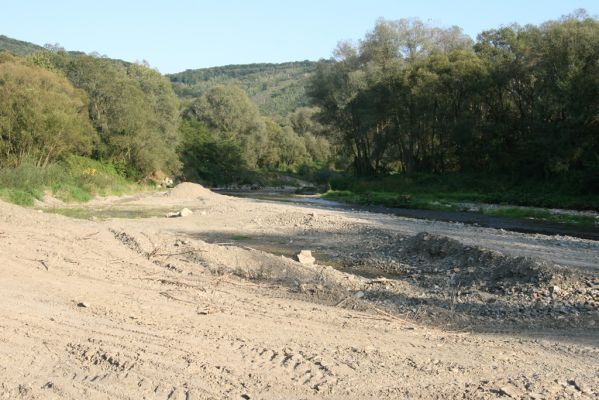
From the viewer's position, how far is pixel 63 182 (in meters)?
36.8

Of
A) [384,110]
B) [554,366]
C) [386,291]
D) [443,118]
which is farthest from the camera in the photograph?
[384,110]

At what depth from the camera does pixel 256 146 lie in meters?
87.7

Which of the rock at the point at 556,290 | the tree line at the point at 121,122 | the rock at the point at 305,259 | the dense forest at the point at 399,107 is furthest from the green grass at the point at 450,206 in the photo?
the tree line at the point at 121,122

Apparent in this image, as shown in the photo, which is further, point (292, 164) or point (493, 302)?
point (292, 164)

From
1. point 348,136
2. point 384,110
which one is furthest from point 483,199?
point 348,136

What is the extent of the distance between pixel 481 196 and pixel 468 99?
12.0 metres

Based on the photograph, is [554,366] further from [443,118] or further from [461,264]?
[443,118]

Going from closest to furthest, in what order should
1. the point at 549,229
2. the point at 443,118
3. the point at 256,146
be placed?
the point at 549,229 → the point at 443,118 → the point at 256,146

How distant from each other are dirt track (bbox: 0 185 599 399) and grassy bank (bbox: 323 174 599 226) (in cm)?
1764

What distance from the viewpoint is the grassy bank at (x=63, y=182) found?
31.7m

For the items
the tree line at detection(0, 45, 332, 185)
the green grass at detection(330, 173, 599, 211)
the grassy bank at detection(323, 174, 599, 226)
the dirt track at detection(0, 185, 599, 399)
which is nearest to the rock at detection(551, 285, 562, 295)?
the dirt track at detection(0, 185, 599, 399)

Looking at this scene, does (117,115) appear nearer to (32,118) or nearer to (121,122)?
(121,122)

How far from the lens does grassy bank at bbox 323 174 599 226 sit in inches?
1307

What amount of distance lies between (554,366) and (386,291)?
4992mm
